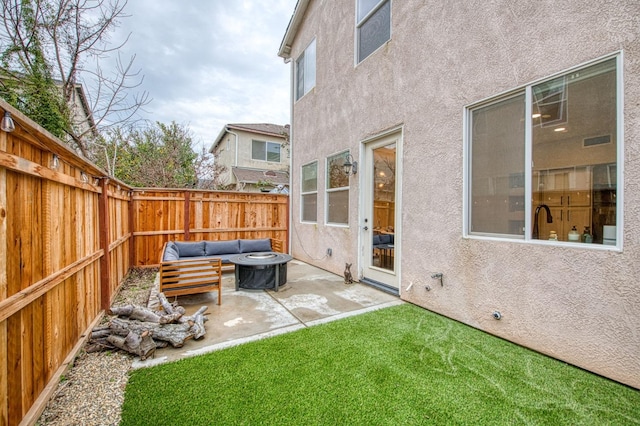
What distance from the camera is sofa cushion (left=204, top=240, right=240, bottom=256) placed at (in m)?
6.55

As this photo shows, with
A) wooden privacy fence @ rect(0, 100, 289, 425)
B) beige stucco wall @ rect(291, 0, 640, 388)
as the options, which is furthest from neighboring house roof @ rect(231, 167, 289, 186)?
wooden privacy fence @ rect(0, 100, 289, 425)

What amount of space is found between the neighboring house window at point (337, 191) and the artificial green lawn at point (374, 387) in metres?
3.30

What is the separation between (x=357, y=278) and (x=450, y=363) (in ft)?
9.69

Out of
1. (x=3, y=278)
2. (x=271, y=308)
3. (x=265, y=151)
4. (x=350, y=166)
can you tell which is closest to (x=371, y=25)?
(x=350, y=166)

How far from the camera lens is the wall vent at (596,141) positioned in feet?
8.10

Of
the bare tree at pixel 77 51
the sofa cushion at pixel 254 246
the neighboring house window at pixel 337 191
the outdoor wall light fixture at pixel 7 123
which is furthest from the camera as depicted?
the sofa cushion at pixel 254 246

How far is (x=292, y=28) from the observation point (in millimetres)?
8031

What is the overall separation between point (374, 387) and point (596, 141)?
10.1 feet

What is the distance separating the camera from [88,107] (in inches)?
244

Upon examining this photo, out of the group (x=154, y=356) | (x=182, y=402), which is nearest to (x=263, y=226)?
(x=154, y=356)

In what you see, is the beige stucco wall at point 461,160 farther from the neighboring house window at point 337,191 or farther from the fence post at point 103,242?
the fence post at point 103,242

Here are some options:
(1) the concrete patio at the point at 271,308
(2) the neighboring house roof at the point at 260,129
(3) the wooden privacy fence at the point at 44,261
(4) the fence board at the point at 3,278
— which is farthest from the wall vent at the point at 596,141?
(2) the neighboring house roof at the point at 260,129

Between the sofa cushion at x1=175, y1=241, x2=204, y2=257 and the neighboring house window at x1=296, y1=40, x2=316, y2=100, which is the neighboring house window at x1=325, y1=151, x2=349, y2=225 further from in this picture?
the sofa cushion at x1=175, y1=241, x2=204, y2=257

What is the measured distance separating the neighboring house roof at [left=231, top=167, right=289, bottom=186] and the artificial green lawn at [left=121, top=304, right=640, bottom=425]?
12.8 m
